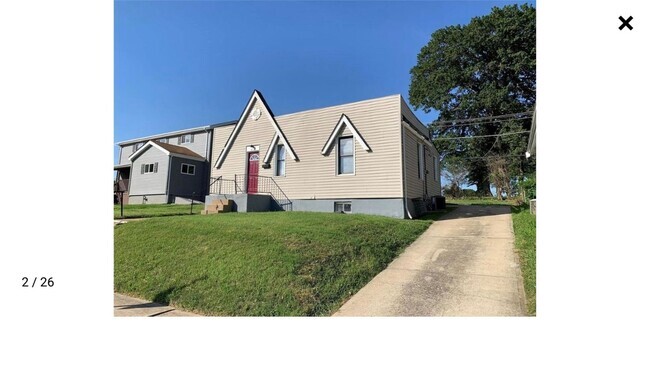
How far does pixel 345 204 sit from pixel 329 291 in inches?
245

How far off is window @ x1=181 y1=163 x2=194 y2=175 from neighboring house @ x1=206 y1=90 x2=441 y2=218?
19.6ft

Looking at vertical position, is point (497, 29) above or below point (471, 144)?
above

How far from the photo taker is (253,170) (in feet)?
38.4

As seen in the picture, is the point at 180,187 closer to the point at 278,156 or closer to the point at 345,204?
the point at 278,156

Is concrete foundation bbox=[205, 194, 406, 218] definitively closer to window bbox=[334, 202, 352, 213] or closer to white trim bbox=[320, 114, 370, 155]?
window bbox=[334, 202, 352, 213]

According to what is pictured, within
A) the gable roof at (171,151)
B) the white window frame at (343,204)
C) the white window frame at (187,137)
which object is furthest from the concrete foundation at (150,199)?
the white window frame at (343,204)

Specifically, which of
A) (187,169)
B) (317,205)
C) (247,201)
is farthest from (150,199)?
(317,205)

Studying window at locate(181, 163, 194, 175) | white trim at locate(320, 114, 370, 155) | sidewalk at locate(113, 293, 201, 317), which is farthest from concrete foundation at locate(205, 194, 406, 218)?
window at locate(181, 163, 194, 175)

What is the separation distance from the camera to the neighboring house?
9.05 m

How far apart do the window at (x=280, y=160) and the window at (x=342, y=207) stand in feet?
8.54

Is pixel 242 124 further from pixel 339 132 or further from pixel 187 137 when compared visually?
pixel 187 137
